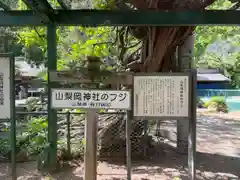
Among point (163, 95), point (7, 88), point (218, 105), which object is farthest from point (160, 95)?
point (218, 105)

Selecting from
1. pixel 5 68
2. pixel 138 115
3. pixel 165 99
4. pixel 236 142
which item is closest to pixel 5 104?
pixel 5 68

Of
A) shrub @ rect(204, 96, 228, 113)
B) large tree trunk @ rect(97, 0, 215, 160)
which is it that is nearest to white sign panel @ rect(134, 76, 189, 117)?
large tree trunk @ rect(97, 0, 215, 160)

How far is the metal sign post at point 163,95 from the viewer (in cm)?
358

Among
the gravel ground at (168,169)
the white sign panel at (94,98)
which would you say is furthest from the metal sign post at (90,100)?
the gravel ground at (168,169)

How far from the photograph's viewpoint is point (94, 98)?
11.5 ft

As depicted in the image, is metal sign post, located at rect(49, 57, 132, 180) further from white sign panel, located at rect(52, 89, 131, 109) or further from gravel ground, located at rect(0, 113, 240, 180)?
gravel ground, located at rect(0, 113, 240, 180)

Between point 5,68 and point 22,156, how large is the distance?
2.64 metres

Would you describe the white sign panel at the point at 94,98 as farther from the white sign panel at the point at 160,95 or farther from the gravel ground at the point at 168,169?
the gravel ground at the point at 168,169

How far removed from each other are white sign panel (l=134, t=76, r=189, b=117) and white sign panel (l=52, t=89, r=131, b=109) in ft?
0.58

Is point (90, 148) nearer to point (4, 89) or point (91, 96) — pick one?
point (91, 96)

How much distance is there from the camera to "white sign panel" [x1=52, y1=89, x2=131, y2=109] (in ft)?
11.4

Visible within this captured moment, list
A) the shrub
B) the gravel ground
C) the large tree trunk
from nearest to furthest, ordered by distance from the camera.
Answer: the gravel ground → the large tree trunk → the shrub

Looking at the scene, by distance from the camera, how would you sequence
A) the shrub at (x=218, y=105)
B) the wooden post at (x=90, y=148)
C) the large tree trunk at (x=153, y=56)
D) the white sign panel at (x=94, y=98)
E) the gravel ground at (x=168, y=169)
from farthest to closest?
the shrub at (x=218, y=105) < the large tree trunk at (x=153, y=56) < the gravel ground at (x=168, y=169) < the wooden post at (x=90, y=148) < the white sign panel at (x=94, y=98)

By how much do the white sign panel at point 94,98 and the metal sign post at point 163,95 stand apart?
0.18 meters
